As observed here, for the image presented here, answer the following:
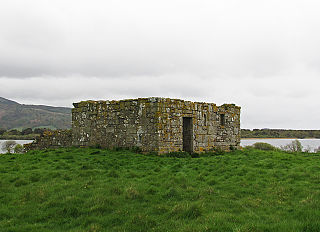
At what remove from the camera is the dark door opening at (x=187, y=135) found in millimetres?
17688

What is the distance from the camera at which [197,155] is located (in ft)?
56.4

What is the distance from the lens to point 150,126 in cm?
1595

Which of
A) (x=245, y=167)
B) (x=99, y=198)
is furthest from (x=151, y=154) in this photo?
(x=99, y=198)

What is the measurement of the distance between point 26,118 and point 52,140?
114 m

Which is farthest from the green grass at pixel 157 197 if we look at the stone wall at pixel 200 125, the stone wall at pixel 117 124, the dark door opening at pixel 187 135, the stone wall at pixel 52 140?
the stone wall at pixel 52 140

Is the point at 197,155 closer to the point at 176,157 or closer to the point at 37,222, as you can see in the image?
the point at 176,157

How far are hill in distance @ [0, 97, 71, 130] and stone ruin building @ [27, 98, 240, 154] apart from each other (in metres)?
96.2

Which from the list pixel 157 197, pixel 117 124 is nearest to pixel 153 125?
Answer: pixel 117 124

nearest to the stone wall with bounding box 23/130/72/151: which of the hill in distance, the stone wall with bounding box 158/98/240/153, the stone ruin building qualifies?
the stone ruin building

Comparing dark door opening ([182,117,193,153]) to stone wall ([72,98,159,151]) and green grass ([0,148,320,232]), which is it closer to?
stone wall ([72,98,159,151])

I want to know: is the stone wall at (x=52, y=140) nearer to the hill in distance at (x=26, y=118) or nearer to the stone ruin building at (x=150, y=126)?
the stone ruin building at (x=150, y=126)

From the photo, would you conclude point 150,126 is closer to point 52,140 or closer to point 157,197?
point 157,197

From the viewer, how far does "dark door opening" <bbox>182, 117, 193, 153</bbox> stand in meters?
17.7

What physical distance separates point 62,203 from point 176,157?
9105 mm
